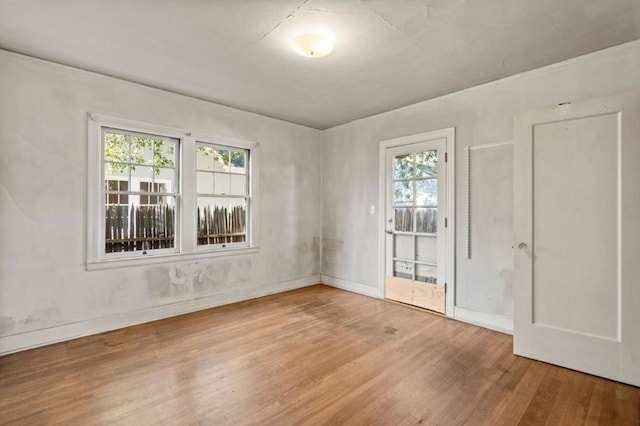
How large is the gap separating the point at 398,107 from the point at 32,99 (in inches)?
161

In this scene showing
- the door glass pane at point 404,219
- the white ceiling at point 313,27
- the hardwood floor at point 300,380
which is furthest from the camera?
the door glass pane at point 404,219

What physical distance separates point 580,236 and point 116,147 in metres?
4.65

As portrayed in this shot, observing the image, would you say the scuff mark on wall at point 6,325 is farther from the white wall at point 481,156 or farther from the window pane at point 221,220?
the white wall at point 481,156

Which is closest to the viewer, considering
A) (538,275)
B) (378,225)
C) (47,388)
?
(47,388)

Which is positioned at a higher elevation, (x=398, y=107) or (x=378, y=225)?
(x=398, y=107)

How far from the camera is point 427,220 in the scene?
4.05 meters

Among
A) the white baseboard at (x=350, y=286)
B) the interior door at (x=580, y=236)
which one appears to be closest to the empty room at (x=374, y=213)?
the interior door at (x=580, y=236)

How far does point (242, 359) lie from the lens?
2.71m

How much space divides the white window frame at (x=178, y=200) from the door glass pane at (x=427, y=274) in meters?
2.35

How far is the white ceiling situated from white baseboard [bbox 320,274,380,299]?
9.36 ft

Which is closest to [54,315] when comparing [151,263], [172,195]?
[151,263]

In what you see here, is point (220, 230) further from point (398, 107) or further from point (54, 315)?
point (398, 107)

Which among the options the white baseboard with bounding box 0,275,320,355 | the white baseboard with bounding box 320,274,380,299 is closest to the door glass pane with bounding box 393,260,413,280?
the white baseboard with bounding box 320,274,380,299

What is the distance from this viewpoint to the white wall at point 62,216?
9.33 ft
